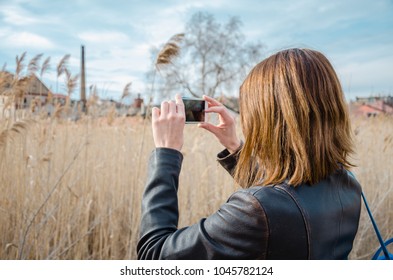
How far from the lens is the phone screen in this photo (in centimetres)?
114

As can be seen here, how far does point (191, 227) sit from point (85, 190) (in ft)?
5.78

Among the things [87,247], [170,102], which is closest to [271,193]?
[170,102]

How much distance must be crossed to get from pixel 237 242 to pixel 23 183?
167cm

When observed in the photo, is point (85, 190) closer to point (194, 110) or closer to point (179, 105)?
point (194, 110)

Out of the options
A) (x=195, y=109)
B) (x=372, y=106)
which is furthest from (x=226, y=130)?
(x=372, y=106)

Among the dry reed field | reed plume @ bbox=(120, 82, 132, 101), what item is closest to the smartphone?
the dry reed field

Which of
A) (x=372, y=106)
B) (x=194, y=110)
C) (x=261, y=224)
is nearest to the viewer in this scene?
(x=261, y=224)

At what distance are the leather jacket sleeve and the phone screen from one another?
218mm

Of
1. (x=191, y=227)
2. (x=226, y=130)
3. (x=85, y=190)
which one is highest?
(x=226, y=130)

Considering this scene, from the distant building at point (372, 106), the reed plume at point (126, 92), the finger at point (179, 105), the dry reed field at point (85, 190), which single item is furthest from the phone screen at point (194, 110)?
the distant building at point (372, 106)

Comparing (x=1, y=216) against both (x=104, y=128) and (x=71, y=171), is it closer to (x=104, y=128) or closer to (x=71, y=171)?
(x=71, y=171)

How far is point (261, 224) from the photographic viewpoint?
2.49 feet

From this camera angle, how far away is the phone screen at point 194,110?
1.14 m

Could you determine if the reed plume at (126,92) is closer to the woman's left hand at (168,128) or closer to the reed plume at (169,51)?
the reed plume at (169,51)
